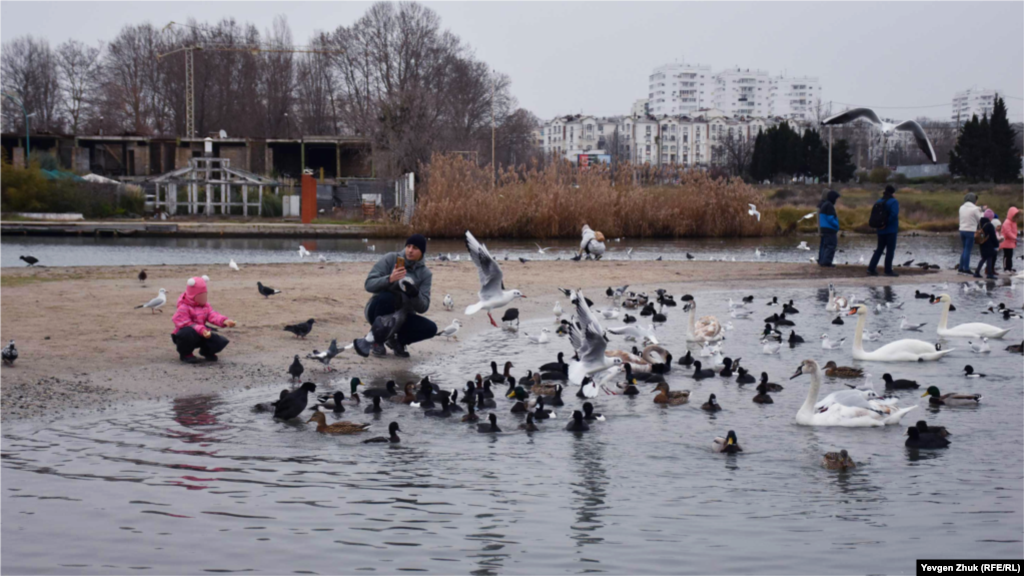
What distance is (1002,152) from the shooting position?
68.5 metres

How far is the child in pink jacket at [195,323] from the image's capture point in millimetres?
11039

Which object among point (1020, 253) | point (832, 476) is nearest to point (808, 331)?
point (832, 476)

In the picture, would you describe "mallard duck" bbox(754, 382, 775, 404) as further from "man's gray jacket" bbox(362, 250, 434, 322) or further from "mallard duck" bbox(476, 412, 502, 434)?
"man's gray jacket" bbox(362, 250, 434, 322)

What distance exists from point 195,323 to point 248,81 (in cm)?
8746

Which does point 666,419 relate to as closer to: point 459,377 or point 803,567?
point 459,377

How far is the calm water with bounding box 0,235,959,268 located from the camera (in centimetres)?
2976

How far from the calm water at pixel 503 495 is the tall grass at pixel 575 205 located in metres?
28.9

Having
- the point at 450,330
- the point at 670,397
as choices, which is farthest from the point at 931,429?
the point at 450,330

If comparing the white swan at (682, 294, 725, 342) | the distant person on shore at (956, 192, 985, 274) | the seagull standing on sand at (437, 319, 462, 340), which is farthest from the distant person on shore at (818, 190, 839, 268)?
the seagull standing on sand at (437, 319, 462, 340)

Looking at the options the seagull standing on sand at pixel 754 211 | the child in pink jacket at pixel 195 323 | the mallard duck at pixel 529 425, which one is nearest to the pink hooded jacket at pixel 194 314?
the child in pink jacket at pixel 195 323

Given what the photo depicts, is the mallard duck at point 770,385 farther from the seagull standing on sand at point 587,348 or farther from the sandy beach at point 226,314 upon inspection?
the sandy beach at point 226,314

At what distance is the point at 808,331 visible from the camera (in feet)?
51.8

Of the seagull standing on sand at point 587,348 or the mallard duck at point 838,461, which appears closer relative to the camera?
the mallard duck at point 838,461

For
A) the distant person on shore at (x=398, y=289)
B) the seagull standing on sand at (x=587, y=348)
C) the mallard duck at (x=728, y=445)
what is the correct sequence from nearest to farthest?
the mallard duck at (x=728, y=445), the seagull standing on sand at (x=587, y=348), the distant person on shore at (x=398, y=289)
